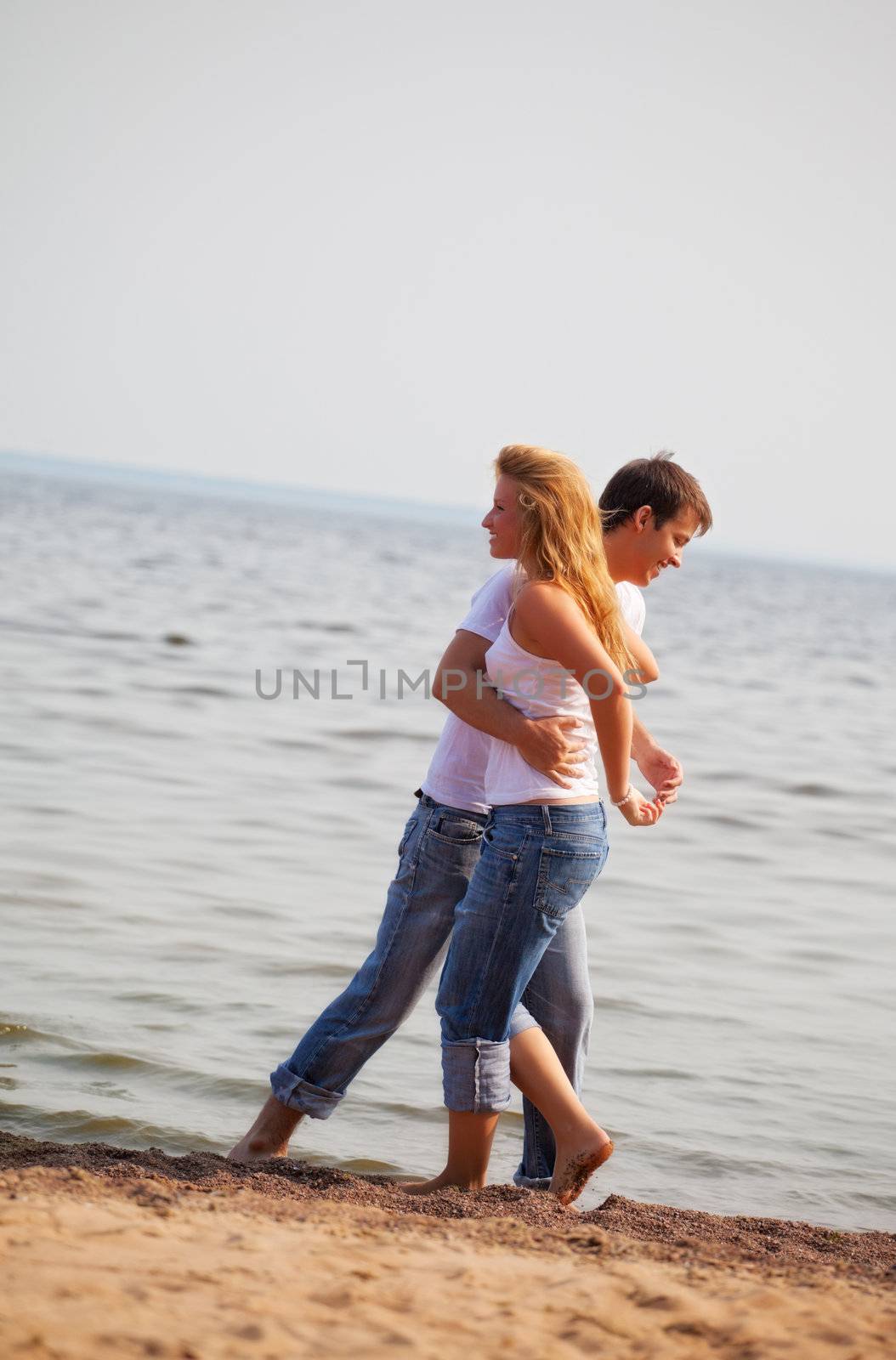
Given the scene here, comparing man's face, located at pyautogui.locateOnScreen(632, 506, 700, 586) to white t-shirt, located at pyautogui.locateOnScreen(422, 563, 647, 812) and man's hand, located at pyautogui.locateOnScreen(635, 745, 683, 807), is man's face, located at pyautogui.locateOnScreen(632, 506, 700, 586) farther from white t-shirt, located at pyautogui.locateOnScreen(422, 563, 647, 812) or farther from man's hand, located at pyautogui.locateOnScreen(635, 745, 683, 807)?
man's hand, located at pyautogui.locateOnScreen(635, 745, 683, 807)

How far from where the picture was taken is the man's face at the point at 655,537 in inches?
148

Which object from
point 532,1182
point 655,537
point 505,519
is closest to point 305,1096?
point 532,1182

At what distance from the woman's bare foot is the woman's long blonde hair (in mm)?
1609

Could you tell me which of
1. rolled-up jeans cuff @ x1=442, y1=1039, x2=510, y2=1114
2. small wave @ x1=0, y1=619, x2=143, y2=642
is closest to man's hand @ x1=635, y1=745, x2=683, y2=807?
rolled-up jeans cuff @ x1=442, y1=1039, x2=510, y2=1114

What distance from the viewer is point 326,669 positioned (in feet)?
57.4

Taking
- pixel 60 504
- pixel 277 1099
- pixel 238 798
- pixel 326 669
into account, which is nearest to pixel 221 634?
pixel 326 669

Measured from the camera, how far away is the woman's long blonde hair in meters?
3.40

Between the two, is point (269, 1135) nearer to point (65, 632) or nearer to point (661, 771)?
point (661, 771)

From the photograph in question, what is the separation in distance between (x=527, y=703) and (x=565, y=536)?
43 centimetres

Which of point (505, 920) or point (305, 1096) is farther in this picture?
point (305, 1096)

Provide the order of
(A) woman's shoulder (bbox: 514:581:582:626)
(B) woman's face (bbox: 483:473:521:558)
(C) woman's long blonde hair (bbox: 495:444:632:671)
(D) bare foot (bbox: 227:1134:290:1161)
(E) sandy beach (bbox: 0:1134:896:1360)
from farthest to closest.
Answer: (D) bare foot (bbox: 227:1134:290:1161) < (B) woman's face (bbox: 483:473:521:558) < (C) woman's long blonde hair (bbox: 495:444:632:671) < (A) woman's shoulder (bbox: 514:581:582:626) < (E) sandy beach (bbox: 0:1134:896:1360)

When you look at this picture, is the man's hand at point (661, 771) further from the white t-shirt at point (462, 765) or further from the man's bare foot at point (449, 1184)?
the man's bare foot at point (449, 1184)

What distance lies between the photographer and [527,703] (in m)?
3.44

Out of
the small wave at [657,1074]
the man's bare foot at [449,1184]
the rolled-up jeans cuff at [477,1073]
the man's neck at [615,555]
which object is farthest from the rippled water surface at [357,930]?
the man's neck at [615,555]
